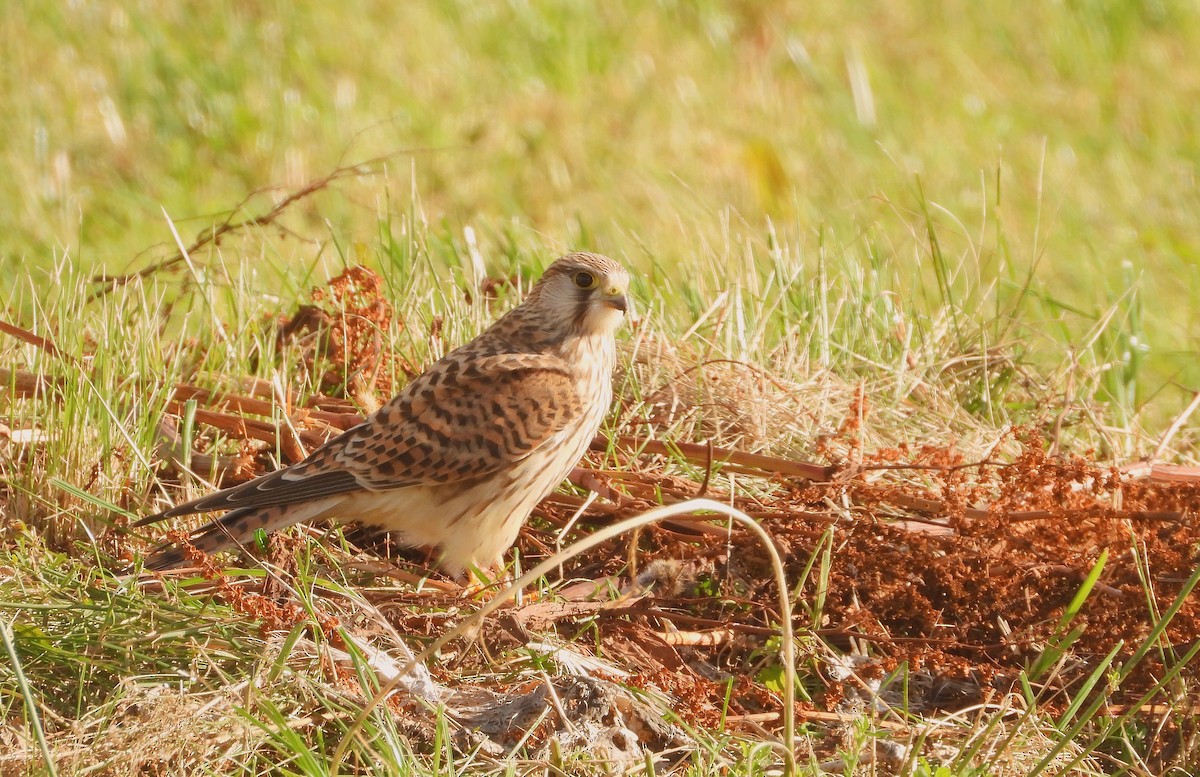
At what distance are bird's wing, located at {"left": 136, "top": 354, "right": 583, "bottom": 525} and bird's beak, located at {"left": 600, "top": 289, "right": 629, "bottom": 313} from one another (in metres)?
0.24

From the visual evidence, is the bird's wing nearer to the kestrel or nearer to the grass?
the kestrel

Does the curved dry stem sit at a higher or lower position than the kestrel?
higher

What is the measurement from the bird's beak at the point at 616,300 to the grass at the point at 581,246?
14.7 inches

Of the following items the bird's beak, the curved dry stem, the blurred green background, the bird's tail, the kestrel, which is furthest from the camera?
the blurred green background

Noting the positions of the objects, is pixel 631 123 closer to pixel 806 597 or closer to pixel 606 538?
pixel 806 597

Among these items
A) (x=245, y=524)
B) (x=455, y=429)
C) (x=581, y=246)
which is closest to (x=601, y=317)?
(x=455, y=429)

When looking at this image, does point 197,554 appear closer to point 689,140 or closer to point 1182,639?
point 1182,639

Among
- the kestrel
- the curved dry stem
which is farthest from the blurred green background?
the curved dry stem

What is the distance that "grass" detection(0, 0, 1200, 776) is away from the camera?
2.98m

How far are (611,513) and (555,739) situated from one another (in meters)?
0.97

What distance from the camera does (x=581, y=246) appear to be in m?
5.39

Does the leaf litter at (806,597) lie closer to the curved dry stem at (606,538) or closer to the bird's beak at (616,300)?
the bird's beak at (616,300)

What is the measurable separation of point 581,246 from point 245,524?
220 centimetres

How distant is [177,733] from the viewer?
276 centimetres
